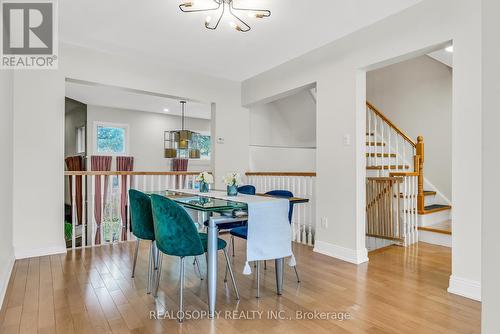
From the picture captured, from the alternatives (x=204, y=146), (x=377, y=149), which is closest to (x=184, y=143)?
(x=204, y=146)

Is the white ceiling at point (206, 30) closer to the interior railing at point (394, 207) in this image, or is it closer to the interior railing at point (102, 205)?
the interior railing at point (102, 205)

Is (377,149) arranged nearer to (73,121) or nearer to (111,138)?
(111,138)

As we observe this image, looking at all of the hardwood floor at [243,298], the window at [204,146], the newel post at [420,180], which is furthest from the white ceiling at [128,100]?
the newel post at [420,180]

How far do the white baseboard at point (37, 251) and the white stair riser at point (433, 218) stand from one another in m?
4.83

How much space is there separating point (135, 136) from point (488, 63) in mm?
8161

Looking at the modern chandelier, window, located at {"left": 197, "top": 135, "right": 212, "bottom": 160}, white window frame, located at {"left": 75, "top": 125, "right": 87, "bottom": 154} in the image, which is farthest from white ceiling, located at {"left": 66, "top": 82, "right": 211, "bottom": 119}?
the modern chandelier

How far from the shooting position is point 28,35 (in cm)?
319

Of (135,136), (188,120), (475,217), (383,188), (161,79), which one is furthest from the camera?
(188,120)

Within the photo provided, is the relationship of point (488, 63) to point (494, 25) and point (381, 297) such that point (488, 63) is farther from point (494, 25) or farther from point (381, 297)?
point (381, 297)

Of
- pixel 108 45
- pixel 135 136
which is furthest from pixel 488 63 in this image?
pixel 135 136

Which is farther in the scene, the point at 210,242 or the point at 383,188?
the point at 383,188

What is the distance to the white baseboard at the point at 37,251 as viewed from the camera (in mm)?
3379

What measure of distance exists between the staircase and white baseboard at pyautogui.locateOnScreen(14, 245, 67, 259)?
409cm

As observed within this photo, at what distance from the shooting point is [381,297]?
94.0 inches
